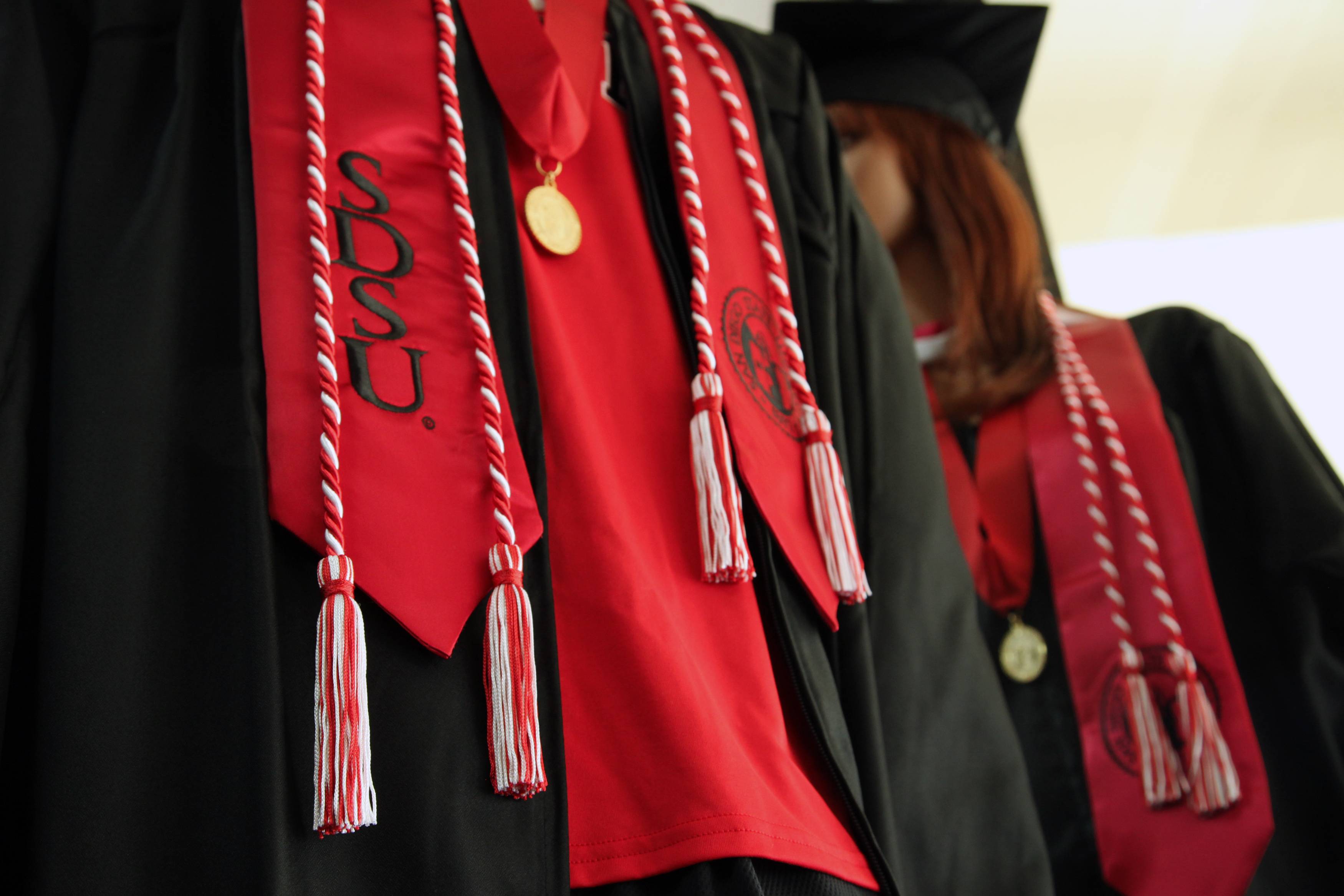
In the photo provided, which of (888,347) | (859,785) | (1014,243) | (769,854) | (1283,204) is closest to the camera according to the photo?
(769,854)

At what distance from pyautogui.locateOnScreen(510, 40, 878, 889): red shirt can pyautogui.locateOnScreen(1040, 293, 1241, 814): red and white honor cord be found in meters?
0.42

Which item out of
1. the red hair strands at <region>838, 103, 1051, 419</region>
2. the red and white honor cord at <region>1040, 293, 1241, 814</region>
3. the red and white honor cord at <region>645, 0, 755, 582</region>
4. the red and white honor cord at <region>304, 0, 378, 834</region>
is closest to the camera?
the red and white honor cord at <region>304, 0, 378, 834</region>

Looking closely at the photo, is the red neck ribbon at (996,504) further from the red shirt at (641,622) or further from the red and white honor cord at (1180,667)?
the red shirt at (641,622)

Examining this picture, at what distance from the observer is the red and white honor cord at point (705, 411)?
24.1 inches

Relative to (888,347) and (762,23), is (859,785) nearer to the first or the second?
(888,347)

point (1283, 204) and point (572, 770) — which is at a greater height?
point (1283, 204)

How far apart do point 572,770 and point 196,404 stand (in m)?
0.28

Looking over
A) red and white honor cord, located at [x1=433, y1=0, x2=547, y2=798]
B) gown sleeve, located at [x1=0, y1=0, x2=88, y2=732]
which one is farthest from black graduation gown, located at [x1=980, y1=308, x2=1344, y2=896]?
gown sleeve, located at [x1=0, y1=0, x2=88, y2=732]

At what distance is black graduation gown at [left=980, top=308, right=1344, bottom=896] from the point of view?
904 mm

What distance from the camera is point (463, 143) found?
66cm

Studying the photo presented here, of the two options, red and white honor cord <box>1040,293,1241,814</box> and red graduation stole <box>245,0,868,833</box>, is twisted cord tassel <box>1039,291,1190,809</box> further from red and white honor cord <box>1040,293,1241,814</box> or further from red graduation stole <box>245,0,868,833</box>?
red graduation stole <box>245,0,868,833</box>

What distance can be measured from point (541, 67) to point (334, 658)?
41 cm

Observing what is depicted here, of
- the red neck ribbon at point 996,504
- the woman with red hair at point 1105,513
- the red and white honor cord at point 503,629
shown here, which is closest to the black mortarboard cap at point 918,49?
the woman with red hair at point 1105,513

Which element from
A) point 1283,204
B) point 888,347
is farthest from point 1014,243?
point 1283,204
